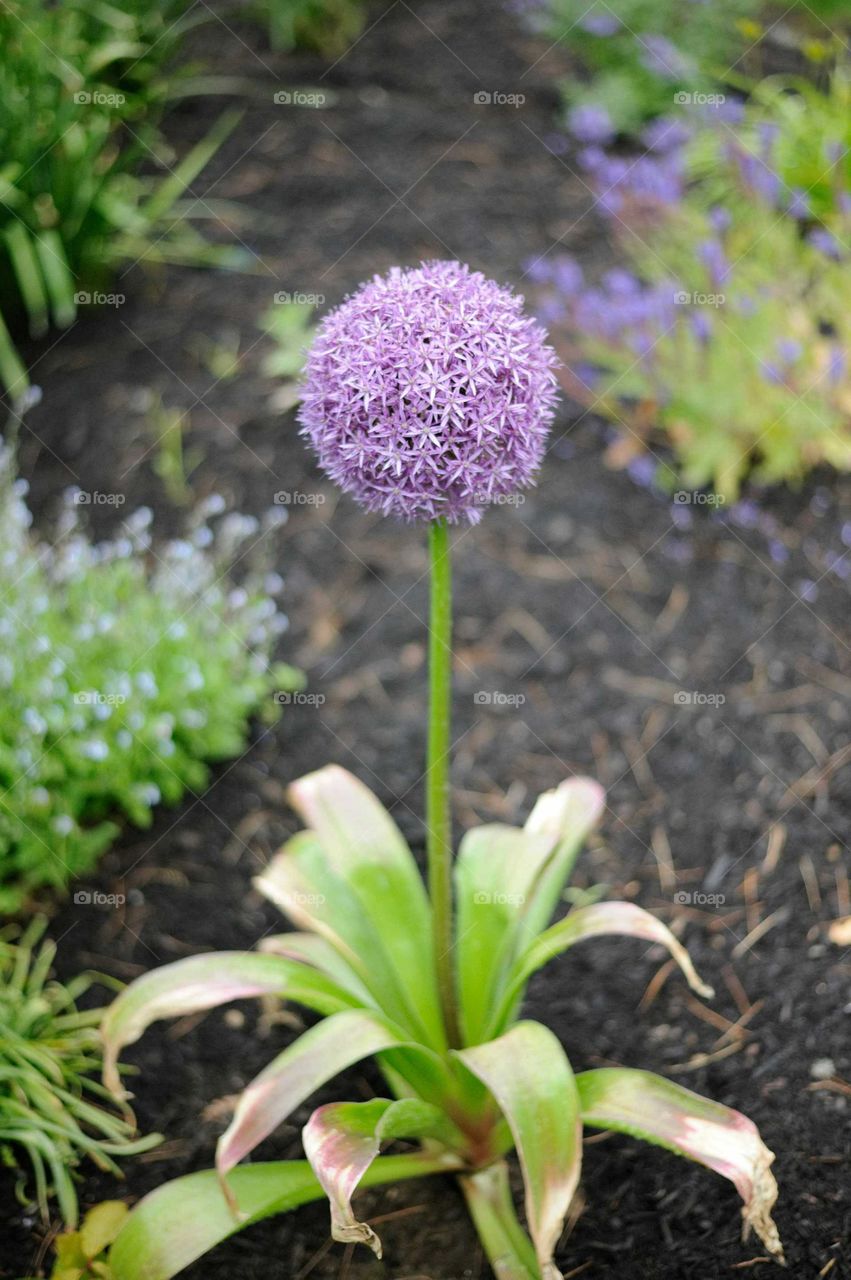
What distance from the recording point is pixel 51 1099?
8.41 ft

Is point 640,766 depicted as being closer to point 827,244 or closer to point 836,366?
point 836,366

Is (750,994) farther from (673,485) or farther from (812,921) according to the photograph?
(673,485)

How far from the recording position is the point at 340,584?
405cm

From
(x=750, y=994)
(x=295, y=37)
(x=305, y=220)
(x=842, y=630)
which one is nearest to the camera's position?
(x=750, y=994)

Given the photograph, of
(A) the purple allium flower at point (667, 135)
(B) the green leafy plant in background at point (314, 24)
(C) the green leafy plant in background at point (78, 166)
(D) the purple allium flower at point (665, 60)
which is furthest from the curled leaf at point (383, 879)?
(B) the green leafy plant in background at point (314, 24)

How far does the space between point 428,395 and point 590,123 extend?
3719 mm

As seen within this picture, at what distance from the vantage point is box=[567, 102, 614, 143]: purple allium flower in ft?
16.5

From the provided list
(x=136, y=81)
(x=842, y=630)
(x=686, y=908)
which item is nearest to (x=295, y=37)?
(x=136, y=81)

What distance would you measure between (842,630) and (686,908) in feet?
3.92

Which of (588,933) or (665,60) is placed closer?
(588,933)

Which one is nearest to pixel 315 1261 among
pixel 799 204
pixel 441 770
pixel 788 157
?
pixel 441 770

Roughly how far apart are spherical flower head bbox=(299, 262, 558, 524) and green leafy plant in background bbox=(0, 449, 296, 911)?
1.31 meters

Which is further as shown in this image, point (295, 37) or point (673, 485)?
point (295, 37)

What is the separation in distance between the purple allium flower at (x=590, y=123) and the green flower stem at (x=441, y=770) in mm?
3454
